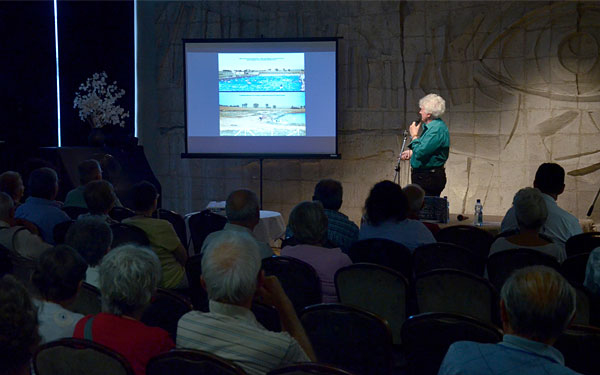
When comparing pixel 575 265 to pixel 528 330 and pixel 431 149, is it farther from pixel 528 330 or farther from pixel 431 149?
pixel 431 149

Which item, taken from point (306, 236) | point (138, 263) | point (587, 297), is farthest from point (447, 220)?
point (138, 263)

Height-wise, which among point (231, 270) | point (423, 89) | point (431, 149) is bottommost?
point (231, 270)

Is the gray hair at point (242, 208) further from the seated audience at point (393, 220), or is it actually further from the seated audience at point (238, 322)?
the seated audience at point (238, 322)

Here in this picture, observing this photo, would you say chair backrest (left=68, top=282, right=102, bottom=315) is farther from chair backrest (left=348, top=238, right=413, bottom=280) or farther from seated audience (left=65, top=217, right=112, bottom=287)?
chair backrest (left=348, top=238, right=413, bottom=280)

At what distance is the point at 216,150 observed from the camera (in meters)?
8.49

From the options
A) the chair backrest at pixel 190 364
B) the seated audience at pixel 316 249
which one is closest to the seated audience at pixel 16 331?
the chair backrest at pixel 190 364

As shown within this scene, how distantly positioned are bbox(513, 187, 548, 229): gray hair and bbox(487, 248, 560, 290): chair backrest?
0.29 metres

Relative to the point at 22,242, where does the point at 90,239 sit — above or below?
above

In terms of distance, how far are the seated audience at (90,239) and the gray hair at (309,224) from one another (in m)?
0.99

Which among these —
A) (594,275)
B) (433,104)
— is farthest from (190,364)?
(433,104)

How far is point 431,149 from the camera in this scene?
679 centimetres

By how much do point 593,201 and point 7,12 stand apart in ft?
23.5

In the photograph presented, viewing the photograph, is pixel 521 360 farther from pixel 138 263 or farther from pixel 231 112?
pixel 231 112

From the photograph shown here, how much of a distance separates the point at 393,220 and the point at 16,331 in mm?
3110
